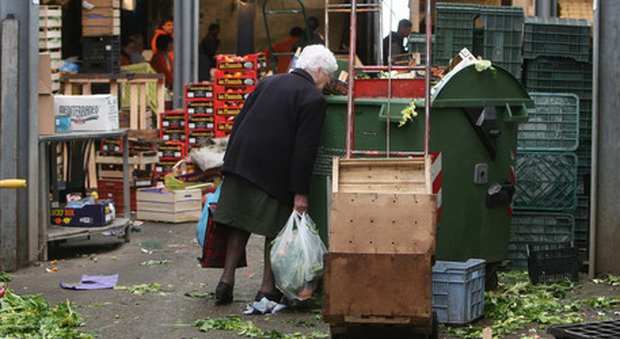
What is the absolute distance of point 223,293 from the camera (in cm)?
952

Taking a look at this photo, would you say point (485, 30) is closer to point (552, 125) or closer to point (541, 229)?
point (552, 125)

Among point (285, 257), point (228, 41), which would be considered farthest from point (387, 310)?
point (228, 41)

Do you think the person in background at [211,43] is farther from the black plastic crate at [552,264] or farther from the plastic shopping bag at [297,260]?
the plastic shopping bag at [297,260]

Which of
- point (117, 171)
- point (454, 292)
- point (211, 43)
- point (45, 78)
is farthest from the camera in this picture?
point (211, 43)

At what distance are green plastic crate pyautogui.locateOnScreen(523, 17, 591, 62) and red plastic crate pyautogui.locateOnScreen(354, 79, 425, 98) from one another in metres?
2.54

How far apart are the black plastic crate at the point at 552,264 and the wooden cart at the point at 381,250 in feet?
6.71

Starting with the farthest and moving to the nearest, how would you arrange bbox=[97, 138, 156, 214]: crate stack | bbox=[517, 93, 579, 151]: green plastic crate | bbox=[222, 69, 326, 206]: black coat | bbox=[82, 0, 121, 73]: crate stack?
1. bbox=[82, 0, 121, 73]: crate stack
2. bbox=[97, 138, 156, 214]: crate stack
3. bbox=[517, 93, 579, 151]: green plastic crate
4. bbox=[222, 69, 326, 206]: black coat

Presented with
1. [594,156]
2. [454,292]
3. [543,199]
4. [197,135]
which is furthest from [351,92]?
[197,135]

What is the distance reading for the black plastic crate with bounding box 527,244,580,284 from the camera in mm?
10352

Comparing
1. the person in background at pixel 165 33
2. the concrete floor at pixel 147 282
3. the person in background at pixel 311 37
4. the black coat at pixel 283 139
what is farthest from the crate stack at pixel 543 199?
the person in background at pixel 165 33

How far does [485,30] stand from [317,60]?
287 cm

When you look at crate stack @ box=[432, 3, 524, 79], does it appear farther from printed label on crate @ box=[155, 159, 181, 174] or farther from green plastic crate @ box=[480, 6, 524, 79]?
Answer: printed label on crate @ box=[155, 159, 181, 174]

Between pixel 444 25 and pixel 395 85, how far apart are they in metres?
2.50

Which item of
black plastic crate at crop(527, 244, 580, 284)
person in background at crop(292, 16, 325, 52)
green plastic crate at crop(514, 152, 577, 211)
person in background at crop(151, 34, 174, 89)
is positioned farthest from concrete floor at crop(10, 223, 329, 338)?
person in background at crop(151, 34, 174, 89)
